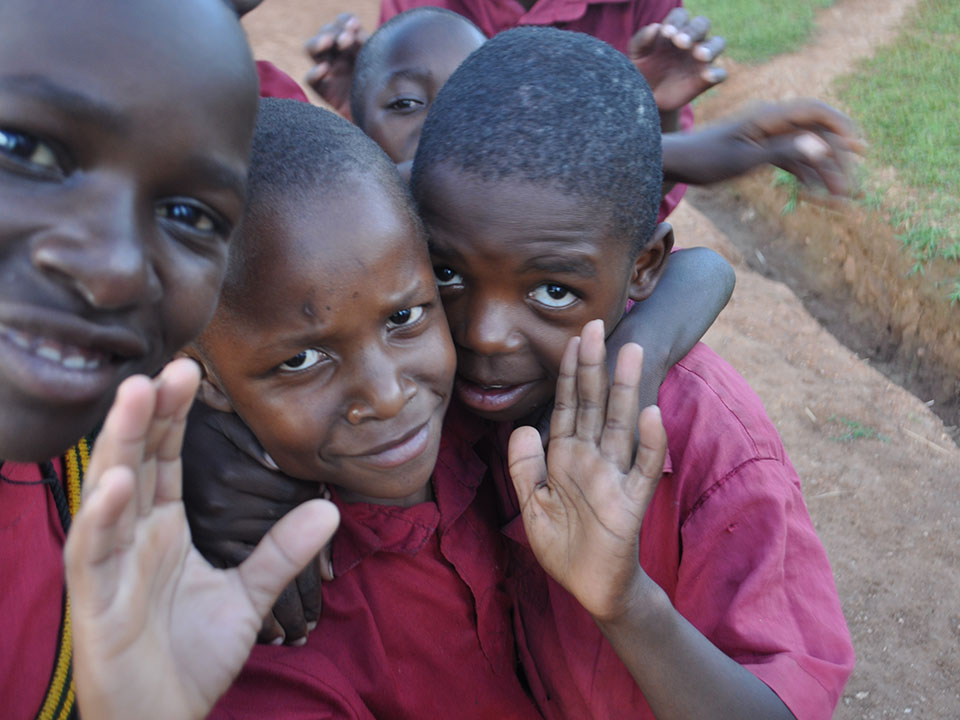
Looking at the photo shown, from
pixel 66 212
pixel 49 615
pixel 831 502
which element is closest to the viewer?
pixel 66 212

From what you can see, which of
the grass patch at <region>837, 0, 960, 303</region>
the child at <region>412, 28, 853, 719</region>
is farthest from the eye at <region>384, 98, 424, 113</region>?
the grass patch at <region>837, 0, 960, 303</region>

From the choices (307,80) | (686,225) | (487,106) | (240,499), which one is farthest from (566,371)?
(686,225)

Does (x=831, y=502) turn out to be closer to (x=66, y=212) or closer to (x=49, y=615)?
(x=49, y=615)

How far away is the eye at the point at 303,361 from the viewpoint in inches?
52.5

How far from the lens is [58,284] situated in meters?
A: 0.89

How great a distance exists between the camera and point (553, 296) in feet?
5.01

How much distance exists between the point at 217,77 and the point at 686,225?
4121 mm

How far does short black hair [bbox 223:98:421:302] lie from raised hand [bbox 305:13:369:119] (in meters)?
1.38

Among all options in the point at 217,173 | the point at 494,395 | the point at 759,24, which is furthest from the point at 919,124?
the point at 217,173

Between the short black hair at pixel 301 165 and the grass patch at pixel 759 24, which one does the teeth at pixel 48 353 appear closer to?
the short black hair at pixel 301 165

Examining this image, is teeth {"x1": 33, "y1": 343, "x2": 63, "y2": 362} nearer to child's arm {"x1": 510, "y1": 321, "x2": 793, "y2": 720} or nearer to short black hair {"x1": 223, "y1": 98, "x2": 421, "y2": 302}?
short black hair {"x1": 223, "y1": 98, "x2": 421, "y2": 302}

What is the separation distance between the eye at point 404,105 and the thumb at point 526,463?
1.35 m

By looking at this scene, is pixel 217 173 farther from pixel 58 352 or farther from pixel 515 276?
pixel 515 276

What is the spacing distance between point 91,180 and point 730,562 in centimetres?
113
